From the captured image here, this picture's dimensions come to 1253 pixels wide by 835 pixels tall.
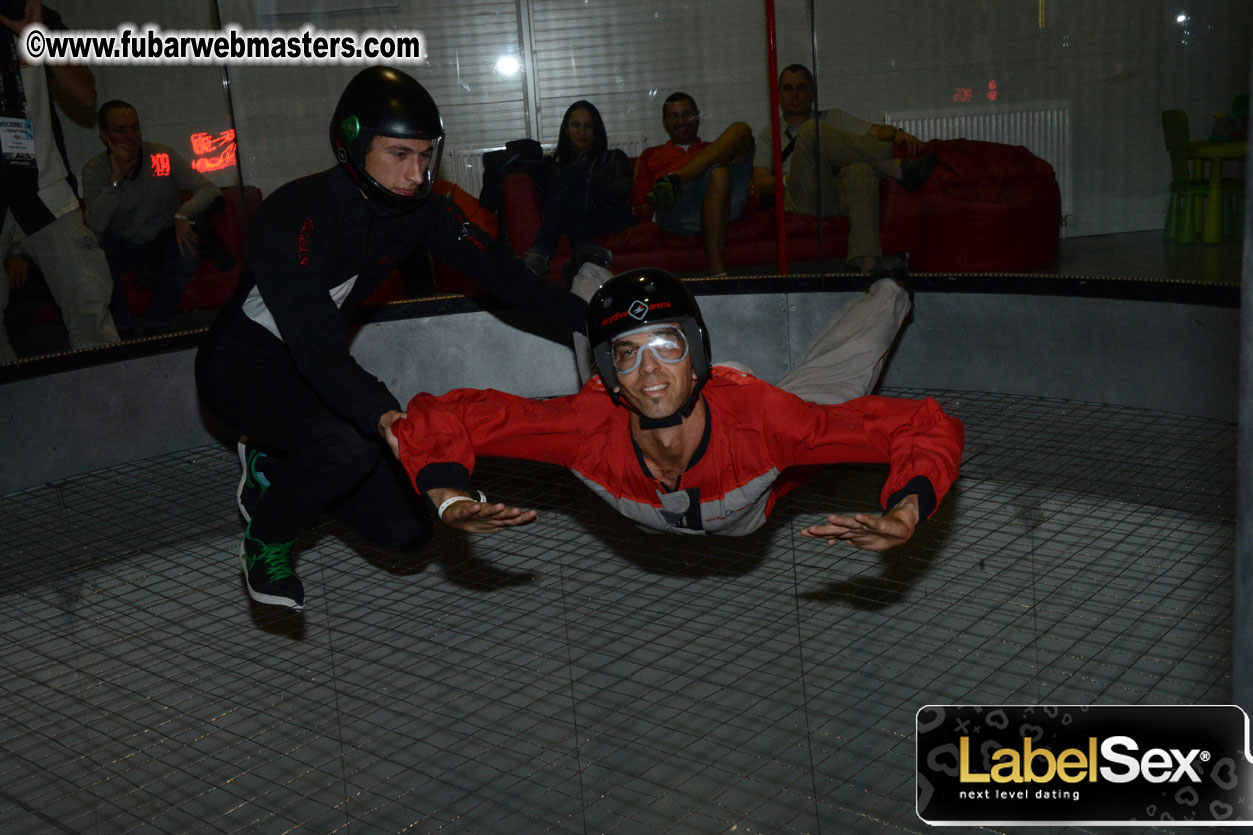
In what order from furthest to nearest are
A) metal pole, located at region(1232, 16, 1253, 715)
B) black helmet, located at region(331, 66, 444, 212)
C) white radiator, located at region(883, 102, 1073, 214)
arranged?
white radiator, located at region(883, 102, 1073, 214) → black helmet, located at region(331, 66, 444, 212) → metal pole, located at region(1232, 16, 1253, 715)

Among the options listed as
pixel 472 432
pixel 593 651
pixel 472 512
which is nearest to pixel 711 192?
pixel 593 651

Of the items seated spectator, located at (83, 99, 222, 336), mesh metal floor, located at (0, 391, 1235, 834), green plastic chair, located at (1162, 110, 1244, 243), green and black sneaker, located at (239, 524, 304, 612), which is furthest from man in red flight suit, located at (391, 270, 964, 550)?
green plastic chair, located at (1162, 110, 1244, 243)

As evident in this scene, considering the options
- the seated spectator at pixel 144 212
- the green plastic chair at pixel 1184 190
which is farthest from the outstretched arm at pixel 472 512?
the green plastic chair at pixel 1184 190

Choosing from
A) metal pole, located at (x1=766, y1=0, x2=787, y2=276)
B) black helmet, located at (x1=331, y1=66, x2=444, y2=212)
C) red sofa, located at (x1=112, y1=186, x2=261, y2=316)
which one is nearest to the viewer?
black helmet, located at (x1=331, y1=66, x2=444, y2=212)

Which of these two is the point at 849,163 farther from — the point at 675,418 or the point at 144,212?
the point at 144,212

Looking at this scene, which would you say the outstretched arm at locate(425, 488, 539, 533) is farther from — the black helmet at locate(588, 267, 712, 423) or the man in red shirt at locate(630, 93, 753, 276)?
the man in red shirt at locate(630, 93, 753, 276)

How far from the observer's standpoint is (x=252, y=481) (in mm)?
3785

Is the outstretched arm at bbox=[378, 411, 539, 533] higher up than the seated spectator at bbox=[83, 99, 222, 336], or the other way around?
the seated spectator at bbox=[83, 99, 222, 336]

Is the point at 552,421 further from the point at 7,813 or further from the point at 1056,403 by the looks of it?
Result: the point at 1056,403

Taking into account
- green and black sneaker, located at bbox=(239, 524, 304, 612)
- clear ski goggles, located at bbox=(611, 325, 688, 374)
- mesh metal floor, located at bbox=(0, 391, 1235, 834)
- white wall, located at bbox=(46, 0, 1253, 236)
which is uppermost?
white wall, located at bbox=(46, 0, 1253, 236)

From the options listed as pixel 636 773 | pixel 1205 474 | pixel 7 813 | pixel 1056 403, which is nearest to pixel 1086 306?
pixel 1056 403

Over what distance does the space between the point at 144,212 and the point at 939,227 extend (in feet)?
14.0

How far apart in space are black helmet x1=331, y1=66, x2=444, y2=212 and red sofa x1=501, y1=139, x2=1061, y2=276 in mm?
3129

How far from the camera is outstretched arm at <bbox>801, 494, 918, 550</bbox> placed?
2.18 metres
